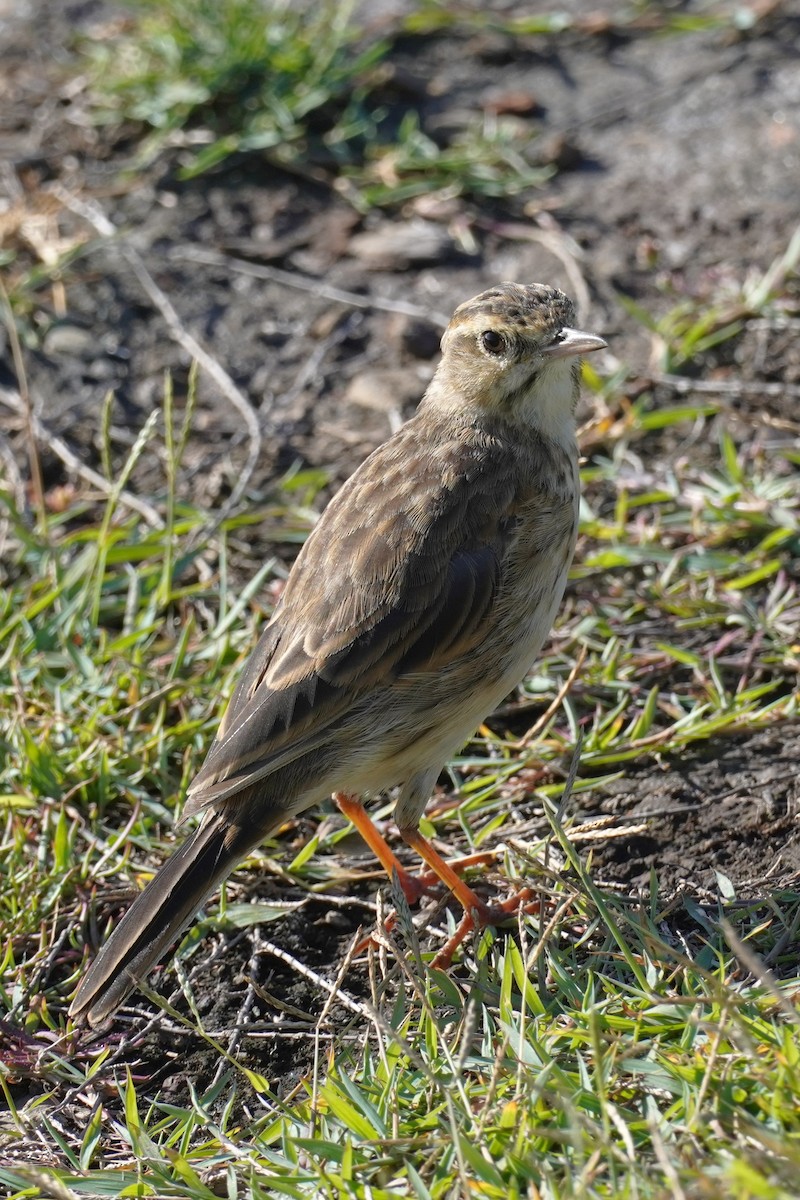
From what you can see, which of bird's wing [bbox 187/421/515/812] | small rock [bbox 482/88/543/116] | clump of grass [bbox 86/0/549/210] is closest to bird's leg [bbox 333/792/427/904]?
bird's wing [bbox 187/421/515/812]

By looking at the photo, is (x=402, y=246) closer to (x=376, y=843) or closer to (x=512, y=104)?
(x=512, y=104)

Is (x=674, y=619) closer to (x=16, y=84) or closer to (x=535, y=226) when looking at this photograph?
(x=535, y=226)

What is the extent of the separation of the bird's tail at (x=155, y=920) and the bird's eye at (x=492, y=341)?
1915mm

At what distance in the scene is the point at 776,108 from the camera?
844 centimetres

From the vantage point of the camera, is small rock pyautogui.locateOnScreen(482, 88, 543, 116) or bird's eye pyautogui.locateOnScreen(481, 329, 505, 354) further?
small rock pyautogui.locateOnScreen(482, 88, 543, 116)

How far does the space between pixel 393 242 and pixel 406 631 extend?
406 centimetres

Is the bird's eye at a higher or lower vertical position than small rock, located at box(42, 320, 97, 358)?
higher

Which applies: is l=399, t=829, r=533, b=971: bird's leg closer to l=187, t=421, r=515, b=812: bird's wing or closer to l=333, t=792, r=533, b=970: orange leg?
l=333, t=792, r=533, b=970: orange leg

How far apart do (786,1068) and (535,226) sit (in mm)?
5680

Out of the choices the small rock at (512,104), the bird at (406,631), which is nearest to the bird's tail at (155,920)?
the bird at (406,631)

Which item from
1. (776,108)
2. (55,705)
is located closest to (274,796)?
(55,705)

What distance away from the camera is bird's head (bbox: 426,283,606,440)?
498 cm

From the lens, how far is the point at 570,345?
4895mm

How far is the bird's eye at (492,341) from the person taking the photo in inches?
199
